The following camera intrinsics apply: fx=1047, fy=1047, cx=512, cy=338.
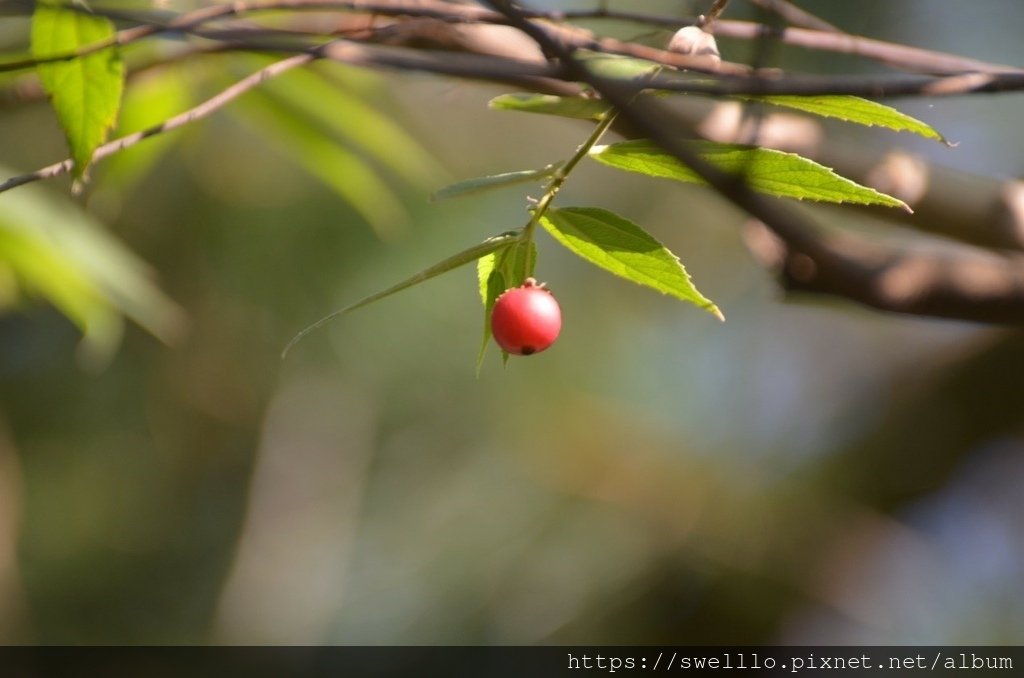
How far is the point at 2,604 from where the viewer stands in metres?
2.50

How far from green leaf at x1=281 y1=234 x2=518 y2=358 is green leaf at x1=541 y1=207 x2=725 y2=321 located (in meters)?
0.03

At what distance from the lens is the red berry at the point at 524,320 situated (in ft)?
1.57

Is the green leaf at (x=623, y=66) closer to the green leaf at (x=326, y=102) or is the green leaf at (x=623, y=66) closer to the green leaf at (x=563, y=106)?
the green leaf at (x=563, y=106)

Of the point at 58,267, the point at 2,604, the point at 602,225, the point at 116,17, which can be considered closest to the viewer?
the point at 116,17

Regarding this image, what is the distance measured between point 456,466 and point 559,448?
1.15ft

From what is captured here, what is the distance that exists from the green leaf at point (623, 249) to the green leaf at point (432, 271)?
27 millimetres

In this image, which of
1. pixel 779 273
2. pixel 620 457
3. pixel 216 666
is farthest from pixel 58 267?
pixel 216 666

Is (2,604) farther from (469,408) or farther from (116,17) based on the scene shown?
(116,17)

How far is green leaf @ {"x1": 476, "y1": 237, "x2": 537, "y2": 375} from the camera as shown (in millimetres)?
504

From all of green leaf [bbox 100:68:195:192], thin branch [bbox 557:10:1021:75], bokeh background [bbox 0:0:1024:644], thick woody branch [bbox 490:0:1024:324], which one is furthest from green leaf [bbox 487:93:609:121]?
bokeh background [bbox 0:0:1024:644]

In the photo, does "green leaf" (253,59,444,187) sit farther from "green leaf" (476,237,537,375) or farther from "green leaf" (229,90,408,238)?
"green leaf" (476,237,537,375)

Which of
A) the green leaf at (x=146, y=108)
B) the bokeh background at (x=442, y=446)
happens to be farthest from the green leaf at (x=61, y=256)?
the bokeh background at (x=442, y=446)

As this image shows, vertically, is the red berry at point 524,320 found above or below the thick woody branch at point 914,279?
above

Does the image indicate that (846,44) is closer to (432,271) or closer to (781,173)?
(781,173)
